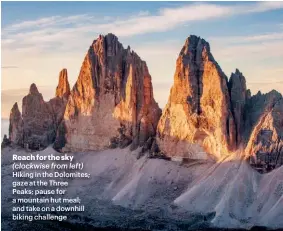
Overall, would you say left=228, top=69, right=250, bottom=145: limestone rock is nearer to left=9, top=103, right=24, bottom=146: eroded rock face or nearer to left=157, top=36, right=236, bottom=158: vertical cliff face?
left=157, top=36, right=236, bottom=158: vertical cliff face

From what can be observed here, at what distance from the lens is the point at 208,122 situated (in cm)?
9825

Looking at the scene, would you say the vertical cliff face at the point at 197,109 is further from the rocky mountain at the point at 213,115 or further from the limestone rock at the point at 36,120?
the limestone rock at the point at 36,120

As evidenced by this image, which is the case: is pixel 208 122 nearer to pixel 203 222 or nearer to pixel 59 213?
pixel 203 222

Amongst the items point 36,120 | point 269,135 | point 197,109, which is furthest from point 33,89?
point 269,135

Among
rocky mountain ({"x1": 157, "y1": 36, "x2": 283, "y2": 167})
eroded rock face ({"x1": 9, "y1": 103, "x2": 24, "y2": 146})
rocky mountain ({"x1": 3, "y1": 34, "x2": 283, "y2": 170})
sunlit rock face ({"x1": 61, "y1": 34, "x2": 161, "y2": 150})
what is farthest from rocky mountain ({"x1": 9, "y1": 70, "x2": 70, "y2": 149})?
rocky mountain ({"x1": 157, "y1": 36, "x2": 283, "y2": 167})

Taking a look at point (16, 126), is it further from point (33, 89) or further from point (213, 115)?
point (213, 115)

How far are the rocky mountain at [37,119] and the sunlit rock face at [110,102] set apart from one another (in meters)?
4.01

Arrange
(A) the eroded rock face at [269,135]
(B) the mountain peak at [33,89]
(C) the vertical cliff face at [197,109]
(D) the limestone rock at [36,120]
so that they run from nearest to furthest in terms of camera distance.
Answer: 1. (A) the eroded rock face at [269,135]
2. (C) the vertical cliff face at [197,109]
3. (B) the mountain peak at [33,89]
4. (D) the limestone rock at [36,120]

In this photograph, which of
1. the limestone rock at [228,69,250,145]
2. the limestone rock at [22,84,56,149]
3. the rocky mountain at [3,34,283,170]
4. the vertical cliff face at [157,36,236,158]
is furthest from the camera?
the limestone rock at [22,84,56,149]

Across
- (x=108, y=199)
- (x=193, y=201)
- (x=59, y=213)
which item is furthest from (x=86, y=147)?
(x=59, y=213)

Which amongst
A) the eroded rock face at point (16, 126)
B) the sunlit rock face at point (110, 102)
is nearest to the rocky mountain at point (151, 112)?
the eroded rock face at point (16, 126)

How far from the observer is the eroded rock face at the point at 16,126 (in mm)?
121125

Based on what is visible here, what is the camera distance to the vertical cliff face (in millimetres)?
96750

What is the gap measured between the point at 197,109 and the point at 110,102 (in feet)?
49.3
